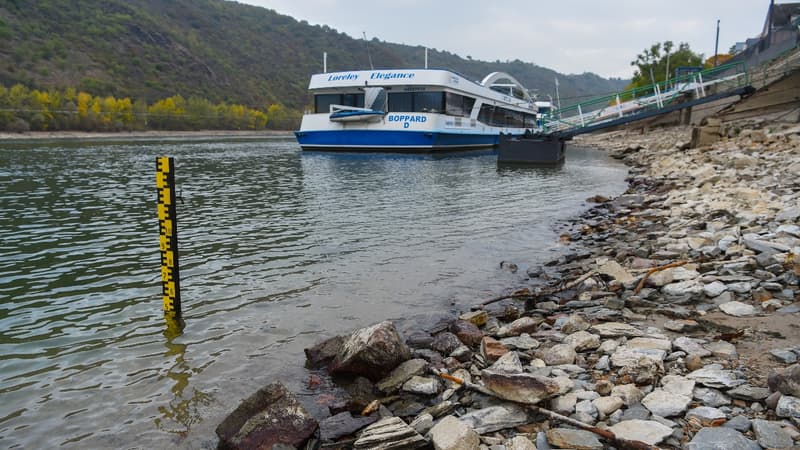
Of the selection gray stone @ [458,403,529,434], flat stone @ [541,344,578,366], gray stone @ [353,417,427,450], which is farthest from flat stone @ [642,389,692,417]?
gray stone @ [353,417,427,450]

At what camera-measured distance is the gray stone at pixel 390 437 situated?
3088 mm

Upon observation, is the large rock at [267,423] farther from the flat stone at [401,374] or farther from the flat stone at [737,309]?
the flat stone at [737,309]

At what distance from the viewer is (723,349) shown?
12.3ft

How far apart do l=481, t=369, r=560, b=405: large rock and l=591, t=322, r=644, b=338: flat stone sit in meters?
1.28

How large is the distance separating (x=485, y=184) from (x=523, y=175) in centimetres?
419

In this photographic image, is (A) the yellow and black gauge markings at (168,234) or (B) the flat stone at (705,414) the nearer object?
(B) the flat stone at (705,414)

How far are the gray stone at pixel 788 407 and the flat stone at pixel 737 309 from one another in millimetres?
1875

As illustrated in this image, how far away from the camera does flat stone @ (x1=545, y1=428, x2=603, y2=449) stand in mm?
2785

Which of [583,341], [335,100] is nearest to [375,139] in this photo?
[335,100]

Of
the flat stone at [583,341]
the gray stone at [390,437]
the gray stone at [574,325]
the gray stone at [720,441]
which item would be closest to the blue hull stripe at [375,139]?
the gray stone at [574,325]

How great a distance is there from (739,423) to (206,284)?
232 inches

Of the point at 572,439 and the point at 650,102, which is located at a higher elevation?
the point at 650,102

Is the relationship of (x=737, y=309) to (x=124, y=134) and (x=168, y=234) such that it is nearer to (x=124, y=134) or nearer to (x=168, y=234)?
(x=168, y=234)

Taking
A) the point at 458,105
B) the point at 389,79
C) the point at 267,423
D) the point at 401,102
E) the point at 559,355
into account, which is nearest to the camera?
the point at 267,423
